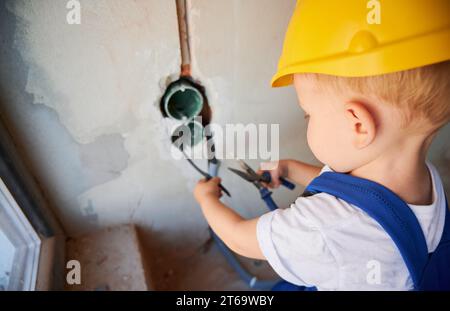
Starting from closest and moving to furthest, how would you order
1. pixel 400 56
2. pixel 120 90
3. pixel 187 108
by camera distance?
pixel 400 56 < pixel 120 90 < pixel 187 108

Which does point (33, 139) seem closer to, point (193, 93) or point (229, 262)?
point (193, 93)

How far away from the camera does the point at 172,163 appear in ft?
3.39

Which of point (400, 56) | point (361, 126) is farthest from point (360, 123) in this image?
point (400, 56)

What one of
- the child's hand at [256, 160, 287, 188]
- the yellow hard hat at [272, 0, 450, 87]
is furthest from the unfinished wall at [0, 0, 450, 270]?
the yellow hard hat at [272, 0, 450, 87]

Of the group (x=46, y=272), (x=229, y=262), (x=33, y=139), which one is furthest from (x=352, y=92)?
(x=229, y=262)

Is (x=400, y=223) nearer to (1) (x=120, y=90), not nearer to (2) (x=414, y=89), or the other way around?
(2) (x=414, y=89)

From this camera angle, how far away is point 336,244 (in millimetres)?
588

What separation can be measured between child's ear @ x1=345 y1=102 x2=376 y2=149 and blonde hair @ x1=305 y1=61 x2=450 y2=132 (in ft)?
0.08

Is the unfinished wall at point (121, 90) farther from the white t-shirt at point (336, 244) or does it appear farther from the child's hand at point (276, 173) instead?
the white t-shirt at point (336, 244)

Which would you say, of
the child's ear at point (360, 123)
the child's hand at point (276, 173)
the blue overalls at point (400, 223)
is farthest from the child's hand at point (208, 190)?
the child's ear at point (360, 123)

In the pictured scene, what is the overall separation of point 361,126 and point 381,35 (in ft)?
0.45

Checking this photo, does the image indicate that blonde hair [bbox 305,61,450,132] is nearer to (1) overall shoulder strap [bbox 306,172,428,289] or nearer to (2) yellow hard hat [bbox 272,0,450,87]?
(2) yellow hard hat [bbox 272,0,450,87]

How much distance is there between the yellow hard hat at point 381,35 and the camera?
0.51 m

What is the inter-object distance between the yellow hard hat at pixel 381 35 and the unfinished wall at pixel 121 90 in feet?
0.88
